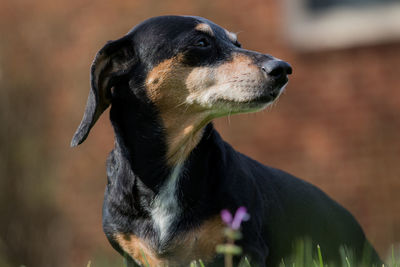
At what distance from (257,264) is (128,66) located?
1277 millimetres

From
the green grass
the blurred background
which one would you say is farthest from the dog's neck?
the blurred background

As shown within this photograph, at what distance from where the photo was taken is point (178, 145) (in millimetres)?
3754

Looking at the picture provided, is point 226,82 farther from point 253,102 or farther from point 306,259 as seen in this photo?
point 306,259

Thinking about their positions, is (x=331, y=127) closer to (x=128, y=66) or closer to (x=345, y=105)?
(x=345, y=105)

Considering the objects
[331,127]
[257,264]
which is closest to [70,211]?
[331,127]

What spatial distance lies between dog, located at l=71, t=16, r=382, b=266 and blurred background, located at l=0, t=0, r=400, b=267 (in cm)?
371

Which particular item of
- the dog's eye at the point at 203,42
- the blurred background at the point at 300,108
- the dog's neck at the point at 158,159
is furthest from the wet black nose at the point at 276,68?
the blurred background at the point at 300,108

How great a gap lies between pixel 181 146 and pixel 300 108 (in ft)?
14.2

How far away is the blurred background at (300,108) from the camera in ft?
25.1

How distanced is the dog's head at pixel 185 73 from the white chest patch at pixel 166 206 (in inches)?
11.1

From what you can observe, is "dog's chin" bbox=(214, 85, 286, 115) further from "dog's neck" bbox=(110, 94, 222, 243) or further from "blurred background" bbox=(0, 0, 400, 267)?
"blurred background" bbox=(0, 0, 400, 267)

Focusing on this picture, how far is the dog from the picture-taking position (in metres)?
3.50

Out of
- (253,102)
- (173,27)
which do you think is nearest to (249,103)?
(253,102)

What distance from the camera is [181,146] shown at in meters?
3.76
